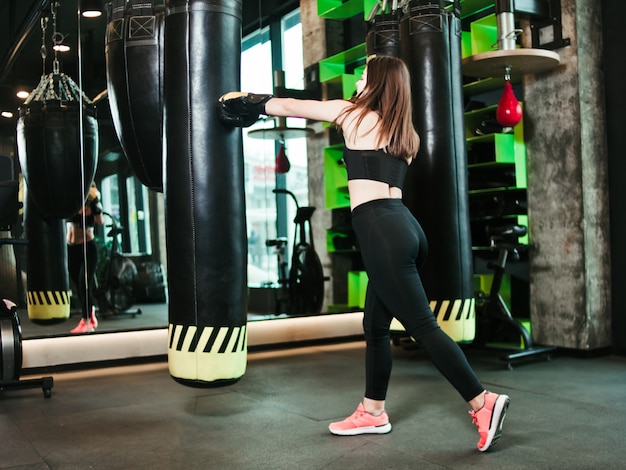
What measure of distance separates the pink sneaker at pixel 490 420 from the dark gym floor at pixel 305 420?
0.19 ft

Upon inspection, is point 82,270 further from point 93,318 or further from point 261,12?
point 261,12

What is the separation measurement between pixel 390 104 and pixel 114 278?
3.01 metres

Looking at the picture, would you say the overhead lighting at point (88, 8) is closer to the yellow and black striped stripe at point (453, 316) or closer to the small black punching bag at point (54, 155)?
the small black punching bag at point (54, 155)

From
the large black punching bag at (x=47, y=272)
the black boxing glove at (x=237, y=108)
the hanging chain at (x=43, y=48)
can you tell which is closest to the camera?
the black boxing glove at (x=237, y=108)

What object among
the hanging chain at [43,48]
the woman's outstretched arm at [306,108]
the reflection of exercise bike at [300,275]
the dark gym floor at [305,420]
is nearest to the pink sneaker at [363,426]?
the dark gym floor at [305,420]

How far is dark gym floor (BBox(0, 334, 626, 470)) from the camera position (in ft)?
9.09

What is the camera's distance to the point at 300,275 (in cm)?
625

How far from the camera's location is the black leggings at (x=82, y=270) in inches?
194

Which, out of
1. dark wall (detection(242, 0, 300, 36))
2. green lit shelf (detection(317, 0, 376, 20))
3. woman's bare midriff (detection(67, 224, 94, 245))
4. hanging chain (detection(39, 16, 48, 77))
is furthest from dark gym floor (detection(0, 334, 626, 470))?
green lit shelf (detection(317, 0, 376, 20))

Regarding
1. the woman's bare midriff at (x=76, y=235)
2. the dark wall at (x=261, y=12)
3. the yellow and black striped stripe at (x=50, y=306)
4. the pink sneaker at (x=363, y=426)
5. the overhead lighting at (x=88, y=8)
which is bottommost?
the pink sneaker at (x=363, y=426)

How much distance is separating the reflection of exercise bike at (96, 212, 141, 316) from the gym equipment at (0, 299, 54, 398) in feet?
3.19

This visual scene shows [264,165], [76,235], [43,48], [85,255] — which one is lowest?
[85,255]

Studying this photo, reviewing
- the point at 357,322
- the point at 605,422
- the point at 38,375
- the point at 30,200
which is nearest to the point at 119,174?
the point at 30,200

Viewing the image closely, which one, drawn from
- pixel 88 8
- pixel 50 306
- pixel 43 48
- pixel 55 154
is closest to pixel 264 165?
pixel 88 8
